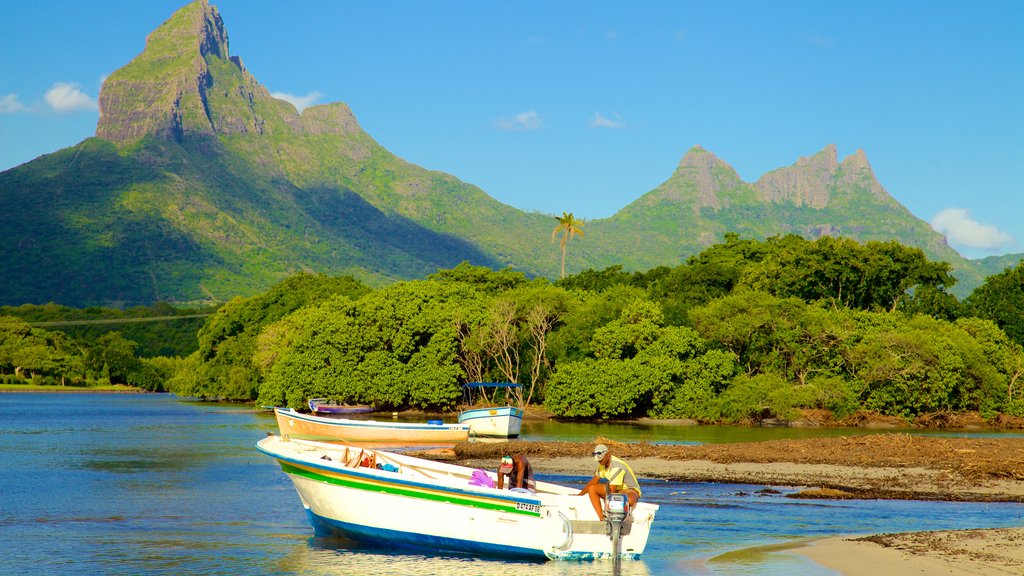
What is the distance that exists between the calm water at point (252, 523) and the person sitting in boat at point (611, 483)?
1393mm

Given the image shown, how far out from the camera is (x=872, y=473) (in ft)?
116

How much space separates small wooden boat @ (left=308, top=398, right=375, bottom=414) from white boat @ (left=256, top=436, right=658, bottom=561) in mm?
47981

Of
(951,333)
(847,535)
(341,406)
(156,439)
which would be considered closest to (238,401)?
(341,406)

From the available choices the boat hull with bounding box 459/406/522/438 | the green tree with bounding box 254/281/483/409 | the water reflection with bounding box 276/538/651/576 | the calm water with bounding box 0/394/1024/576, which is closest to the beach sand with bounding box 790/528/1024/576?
the calm water with bounding box 0/394/1024/576

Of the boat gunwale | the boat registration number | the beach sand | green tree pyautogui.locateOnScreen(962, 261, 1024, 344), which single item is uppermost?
green tree pyautogui.locateOnScreen(962, 261, 1024, 344)

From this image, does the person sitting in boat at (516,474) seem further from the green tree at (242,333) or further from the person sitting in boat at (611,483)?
the green tree at (242,333)

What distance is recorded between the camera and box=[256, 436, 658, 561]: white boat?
21188mm

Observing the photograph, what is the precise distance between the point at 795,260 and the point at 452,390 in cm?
3109

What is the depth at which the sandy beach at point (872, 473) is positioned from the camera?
20.2 m

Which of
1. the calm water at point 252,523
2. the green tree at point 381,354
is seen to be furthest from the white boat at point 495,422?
the green tree at point 381,354

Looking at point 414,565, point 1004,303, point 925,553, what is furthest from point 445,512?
point 1004,303

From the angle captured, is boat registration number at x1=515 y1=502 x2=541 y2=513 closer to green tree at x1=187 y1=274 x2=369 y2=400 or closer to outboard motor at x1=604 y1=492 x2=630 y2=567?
outboard motor at x1=604 y1=492 x2=630 y2=567

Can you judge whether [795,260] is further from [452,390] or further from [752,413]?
[452,390]

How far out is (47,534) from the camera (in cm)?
2509
